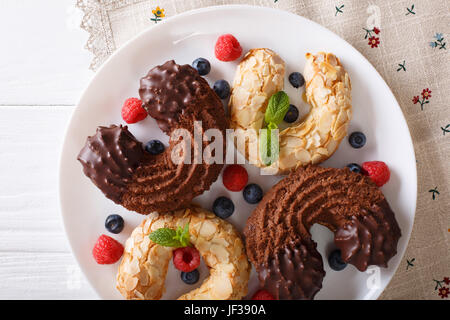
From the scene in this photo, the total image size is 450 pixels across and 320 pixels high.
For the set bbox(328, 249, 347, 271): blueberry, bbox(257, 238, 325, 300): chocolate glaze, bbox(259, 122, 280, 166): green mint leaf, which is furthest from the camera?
bbox(328, 249, 347, 271): blueberry

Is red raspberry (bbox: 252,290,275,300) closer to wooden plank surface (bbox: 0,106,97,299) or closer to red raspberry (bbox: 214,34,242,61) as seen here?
wooden plank surface (bbox: 0,106,97,299)

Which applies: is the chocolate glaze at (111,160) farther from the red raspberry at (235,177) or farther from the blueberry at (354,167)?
the blueberry at (354,167)

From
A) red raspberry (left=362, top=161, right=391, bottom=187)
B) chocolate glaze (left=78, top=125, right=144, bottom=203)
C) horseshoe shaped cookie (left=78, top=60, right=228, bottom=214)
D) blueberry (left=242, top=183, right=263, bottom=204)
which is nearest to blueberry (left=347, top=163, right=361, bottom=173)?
red raspberry (left=362, top=161, right=391, bottom=187)

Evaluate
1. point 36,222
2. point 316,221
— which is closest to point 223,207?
point 316,221

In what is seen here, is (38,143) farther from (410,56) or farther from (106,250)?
(410,56)

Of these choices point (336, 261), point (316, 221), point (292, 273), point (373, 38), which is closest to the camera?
point (292, 273)

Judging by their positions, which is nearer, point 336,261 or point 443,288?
point 336,261
